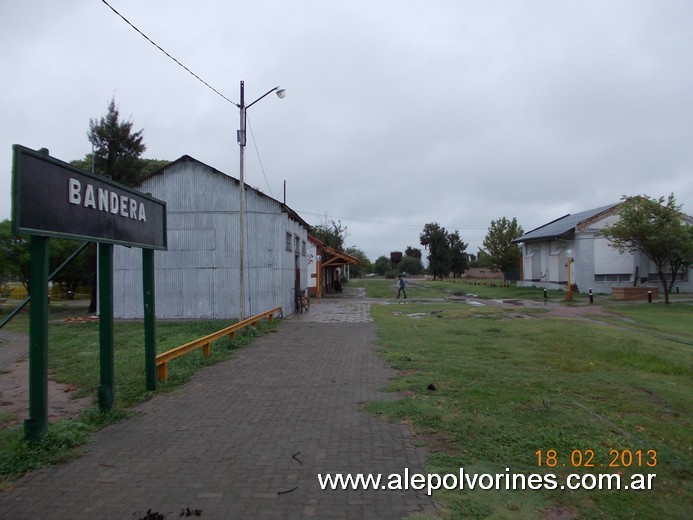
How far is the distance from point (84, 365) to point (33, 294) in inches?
238

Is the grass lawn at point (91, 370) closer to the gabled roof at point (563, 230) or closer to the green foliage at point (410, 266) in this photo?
the gabled roof at point (563, 230)

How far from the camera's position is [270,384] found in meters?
8.39

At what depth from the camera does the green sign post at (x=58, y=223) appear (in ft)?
16.3

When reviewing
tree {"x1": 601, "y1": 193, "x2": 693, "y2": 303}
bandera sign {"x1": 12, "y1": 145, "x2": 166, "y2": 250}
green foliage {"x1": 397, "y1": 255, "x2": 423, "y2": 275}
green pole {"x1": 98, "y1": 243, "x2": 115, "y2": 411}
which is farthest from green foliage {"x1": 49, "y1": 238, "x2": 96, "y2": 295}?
green foliage {"x1": 397, "y1": 255, "x2": 423, "y2": 275}

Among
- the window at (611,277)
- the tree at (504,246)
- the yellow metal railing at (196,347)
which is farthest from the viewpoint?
the tree at (504,246)

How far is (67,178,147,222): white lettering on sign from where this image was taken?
225 inches

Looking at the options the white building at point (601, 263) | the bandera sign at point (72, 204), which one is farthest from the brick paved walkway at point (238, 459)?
the white building at point (601, 263)

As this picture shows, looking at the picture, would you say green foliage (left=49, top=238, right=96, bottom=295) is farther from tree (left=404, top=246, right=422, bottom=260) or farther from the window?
tree (left=404, top=246, right=422, bottom=260)

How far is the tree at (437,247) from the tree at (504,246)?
27.1 meters

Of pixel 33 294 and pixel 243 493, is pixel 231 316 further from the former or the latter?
pixel 243 493

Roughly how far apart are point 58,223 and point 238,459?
310cm

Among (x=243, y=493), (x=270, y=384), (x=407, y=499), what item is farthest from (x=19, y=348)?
(x=407, y=499)

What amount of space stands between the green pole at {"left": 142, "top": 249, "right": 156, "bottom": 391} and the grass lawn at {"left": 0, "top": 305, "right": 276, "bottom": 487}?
0.25 meters

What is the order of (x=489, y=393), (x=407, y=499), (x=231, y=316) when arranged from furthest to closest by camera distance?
(x=231, y=316)
(x=489, y=393)
(x=407, y=499)
